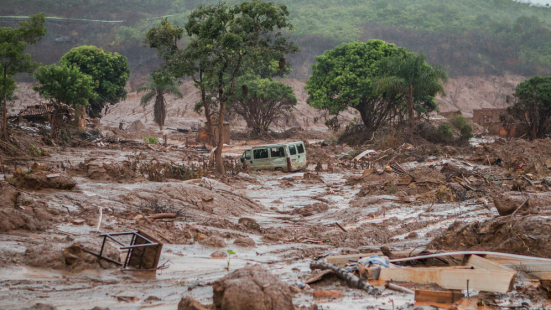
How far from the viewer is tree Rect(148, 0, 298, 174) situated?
17.6m

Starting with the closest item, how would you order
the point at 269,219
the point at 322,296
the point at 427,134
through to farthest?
the point at 322,296
the point at 269,219
the point at 427,134

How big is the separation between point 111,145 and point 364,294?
86.3ft

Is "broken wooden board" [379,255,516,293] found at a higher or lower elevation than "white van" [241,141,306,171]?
higher

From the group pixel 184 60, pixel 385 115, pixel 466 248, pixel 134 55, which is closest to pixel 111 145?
pixel 184 60

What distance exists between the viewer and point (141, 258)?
6.39m

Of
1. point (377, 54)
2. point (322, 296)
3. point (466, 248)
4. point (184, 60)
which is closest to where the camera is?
point (322, 296)

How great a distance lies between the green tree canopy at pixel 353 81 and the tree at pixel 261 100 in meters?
5.26

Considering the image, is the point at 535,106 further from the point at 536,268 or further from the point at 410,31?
the point at 410,31

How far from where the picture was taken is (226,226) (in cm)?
989

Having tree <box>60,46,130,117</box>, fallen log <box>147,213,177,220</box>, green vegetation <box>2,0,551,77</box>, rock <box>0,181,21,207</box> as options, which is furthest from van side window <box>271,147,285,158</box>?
green vegetation <box>2,0,551,77</box>

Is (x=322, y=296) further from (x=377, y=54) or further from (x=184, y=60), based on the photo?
(x=377, y=54)

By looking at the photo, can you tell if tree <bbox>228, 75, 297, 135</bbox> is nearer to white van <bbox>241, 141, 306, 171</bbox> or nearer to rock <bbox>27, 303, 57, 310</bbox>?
white van <bbox>241, 141, 306, 171</bbox>

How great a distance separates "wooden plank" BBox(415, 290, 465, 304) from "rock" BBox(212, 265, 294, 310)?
140 cm

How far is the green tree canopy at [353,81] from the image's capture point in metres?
37.1
